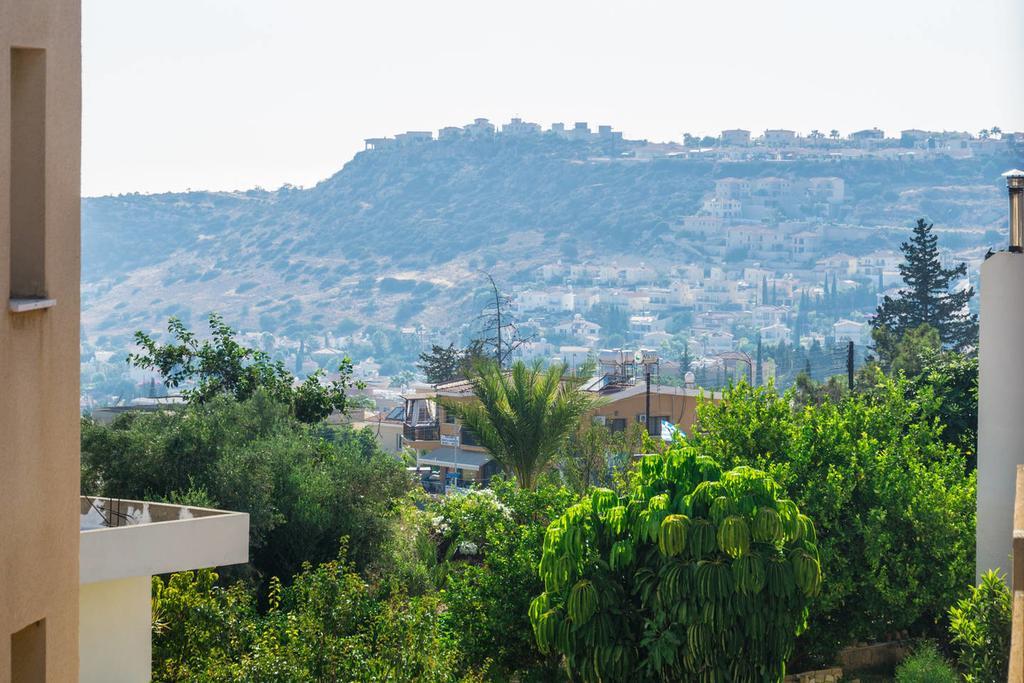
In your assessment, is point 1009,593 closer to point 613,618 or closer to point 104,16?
point 613,618

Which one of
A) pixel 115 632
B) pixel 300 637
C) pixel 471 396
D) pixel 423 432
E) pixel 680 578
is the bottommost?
pixel 423 432

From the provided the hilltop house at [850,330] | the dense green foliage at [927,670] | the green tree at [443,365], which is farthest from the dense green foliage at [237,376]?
the hilltop house at [850,330]

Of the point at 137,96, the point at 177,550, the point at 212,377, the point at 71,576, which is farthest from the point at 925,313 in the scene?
the point at 137,96

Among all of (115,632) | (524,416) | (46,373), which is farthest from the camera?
(524,416)

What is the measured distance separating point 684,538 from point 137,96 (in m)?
164

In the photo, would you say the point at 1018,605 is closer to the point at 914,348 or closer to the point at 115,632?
the point at 115,632

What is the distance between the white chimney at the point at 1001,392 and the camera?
13062mm

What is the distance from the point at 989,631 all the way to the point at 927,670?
471cm

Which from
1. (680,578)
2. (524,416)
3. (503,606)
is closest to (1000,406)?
(680,578)

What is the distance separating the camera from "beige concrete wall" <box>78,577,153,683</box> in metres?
10.6

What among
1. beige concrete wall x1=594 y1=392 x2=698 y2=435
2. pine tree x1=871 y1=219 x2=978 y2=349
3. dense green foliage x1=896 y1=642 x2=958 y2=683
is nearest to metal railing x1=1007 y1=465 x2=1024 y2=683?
dense green foliage x1=896 y1=642 x2=958 y2=683

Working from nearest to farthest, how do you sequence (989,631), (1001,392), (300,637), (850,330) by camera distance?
(989,631)
(300,637)
(1001,392)
(850,330)

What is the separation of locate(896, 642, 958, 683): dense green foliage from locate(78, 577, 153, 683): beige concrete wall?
895 cm

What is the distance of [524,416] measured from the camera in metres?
22.0
